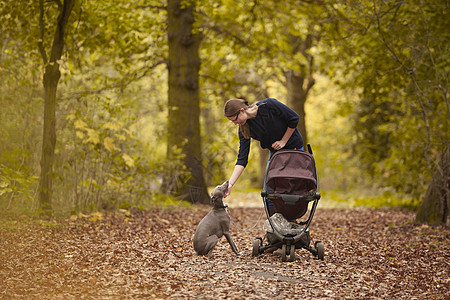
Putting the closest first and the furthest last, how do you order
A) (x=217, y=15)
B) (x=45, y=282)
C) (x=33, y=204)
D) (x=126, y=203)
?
1. (x=45, y=282)
2. (x=33, y=204)
3. (x=126, y=203)
4. (x=217, y=15)

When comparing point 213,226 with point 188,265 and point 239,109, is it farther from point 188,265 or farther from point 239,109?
point 239,109

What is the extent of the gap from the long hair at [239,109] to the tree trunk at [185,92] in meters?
5.91

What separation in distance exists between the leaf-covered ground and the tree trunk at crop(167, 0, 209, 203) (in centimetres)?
300

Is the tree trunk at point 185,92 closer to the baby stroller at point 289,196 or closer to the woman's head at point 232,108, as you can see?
the baby stroller at point 289,196

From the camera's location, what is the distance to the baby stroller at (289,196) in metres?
5.46

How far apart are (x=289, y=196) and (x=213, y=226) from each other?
95cm

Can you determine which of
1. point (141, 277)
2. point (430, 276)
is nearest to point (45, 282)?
point (141, 277)

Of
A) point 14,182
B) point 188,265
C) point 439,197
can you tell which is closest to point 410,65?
point 439,197

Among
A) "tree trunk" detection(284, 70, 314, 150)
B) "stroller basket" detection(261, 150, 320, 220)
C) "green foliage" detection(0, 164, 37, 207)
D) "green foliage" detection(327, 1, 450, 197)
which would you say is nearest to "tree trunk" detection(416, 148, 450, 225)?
"green foliage" detection(327, 1, 450, 197)

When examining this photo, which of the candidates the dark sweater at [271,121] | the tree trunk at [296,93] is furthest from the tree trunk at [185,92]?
the tree trunk at [296,93]

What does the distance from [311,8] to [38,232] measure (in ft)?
29.9

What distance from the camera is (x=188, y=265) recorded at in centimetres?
544

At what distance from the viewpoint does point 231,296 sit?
169 inches

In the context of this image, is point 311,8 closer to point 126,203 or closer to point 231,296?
point 126,203
